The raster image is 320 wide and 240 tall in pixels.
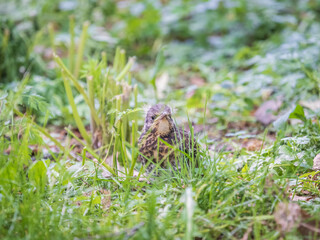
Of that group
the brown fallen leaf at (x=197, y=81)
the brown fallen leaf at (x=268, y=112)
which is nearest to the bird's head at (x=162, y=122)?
the brown fallen leaf at (x=268, y=112)

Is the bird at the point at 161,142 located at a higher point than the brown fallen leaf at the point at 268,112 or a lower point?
higher

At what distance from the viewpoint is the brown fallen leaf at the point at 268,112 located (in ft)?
10.5

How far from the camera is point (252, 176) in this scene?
77.7 inches

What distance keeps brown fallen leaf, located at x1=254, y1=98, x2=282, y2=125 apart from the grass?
8 cm

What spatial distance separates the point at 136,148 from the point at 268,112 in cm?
166

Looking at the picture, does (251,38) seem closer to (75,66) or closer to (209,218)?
(75,66)

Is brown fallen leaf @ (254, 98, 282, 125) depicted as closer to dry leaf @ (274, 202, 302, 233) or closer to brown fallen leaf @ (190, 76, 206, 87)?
brown fallen leaf @ (190, 76, 206, 87)

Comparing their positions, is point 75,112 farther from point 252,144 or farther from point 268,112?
point 268,112

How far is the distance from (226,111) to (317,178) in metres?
1.47

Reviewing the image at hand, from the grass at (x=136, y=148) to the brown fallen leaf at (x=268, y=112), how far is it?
0.25 ft

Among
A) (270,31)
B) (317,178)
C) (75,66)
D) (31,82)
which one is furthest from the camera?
(270,31)

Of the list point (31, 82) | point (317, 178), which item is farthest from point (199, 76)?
point (317, 178)

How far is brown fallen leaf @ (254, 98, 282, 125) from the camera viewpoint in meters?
3.21

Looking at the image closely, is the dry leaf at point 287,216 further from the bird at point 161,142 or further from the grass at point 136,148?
the bird at point 161,142
